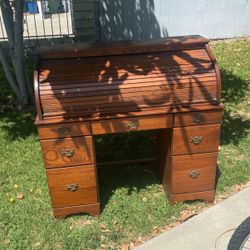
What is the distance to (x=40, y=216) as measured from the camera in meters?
3.90

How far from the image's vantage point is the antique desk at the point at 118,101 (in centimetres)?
324

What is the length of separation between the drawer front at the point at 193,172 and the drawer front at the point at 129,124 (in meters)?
0.45

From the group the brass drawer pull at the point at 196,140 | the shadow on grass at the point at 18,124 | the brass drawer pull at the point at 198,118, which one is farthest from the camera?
the shadow on grass at the point at 18,124

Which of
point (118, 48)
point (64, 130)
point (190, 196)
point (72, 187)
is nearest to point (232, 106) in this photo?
point (190, 196)

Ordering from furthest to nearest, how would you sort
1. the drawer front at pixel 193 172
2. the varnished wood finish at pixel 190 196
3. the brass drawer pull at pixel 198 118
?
the varnished wood finish at pixel 190 196 → the drawer front at pixel 193 172 → the brass drawer pull at pixel 198 118

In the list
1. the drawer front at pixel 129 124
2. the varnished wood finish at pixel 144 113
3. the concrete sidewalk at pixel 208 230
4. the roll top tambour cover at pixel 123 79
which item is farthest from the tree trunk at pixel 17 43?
the concrete sidewalk at pixel 208 230

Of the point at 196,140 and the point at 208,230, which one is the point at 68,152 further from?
the point at 208,230

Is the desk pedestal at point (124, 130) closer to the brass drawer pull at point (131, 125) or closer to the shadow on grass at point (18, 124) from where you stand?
the brass drawer pull at point (131, 125)

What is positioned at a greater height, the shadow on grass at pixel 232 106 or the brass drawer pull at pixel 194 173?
the brass drawer pull at pixel 194 173

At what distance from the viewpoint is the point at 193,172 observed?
376 centimetres

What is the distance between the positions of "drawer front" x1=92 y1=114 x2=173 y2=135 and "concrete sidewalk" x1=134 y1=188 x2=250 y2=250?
101 centimetres

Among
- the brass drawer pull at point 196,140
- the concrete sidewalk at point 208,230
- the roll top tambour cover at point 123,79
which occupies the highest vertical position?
the roll top tambour cover at point 123,79

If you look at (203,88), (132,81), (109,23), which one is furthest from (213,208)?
(109,23)

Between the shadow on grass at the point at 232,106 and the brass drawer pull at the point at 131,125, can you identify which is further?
the shadow on grass at the point at 232,106
